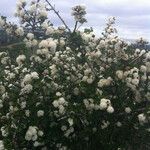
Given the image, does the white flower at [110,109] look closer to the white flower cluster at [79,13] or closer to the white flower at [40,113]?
the white flower at [40,113]

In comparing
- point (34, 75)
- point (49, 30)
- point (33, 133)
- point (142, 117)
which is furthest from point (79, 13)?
point (33, 133)

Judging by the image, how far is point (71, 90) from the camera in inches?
305

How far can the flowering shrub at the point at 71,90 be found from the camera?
7.28 metres

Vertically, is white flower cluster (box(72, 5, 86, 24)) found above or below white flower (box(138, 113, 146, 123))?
above

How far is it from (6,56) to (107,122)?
75.1 inches

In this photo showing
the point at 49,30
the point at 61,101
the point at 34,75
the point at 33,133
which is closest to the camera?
the point at 33,133

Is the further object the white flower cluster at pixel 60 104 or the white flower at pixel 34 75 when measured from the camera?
the white flower at pixel 34 75

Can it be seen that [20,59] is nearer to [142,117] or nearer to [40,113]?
[40,113]

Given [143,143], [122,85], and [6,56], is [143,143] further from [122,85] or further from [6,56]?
[6,56]

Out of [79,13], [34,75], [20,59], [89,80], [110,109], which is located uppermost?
[79,13]

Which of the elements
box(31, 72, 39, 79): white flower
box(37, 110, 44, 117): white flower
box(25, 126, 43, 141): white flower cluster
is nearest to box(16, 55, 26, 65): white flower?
box(31, 72, 39, 79): white flower

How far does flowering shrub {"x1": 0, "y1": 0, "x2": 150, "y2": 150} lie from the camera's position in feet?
23.9

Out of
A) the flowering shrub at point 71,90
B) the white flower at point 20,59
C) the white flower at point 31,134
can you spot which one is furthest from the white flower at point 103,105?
the white flower at point 20,59

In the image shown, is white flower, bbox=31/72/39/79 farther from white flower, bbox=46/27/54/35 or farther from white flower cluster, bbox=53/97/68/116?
white flower, bbox=46/27/54/35
